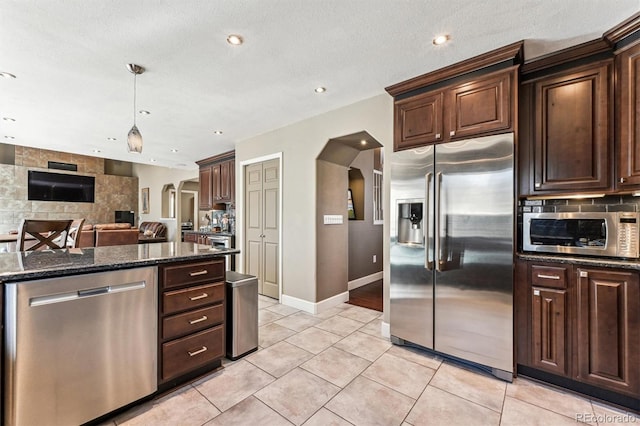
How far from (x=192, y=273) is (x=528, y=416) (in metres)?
2.43

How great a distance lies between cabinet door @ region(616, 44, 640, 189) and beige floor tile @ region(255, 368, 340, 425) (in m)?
2.48

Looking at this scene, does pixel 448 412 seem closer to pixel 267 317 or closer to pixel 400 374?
pixel 400 374

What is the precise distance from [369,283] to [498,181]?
3.35m

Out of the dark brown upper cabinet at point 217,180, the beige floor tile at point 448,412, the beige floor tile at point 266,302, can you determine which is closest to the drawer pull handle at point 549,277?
the beige floor tile at point 448,412

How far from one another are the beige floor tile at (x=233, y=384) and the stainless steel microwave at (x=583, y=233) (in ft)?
7.85

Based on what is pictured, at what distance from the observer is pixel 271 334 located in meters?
2.90

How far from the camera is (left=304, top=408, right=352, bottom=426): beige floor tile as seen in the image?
163 centimetres

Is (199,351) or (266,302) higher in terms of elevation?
(199,351)

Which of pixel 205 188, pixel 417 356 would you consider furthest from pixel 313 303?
pixel 205 188

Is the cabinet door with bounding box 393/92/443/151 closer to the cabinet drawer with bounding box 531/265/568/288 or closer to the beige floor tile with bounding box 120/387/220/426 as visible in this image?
the cabinet drawer with bounding box 531/265/568/288

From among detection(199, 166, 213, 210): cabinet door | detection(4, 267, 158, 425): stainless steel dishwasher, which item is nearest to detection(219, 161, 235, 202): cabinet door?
detection(199, 166, 213, 210): cabinet door

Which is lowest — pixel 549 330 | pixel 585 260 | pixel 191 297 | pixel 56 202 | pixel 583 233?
pixel 549 330

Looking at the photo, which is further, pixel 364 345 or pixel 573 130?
pixel 364 345

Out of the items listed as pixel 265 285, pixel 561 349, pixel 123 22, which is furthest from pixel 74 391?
pixel 561 349
